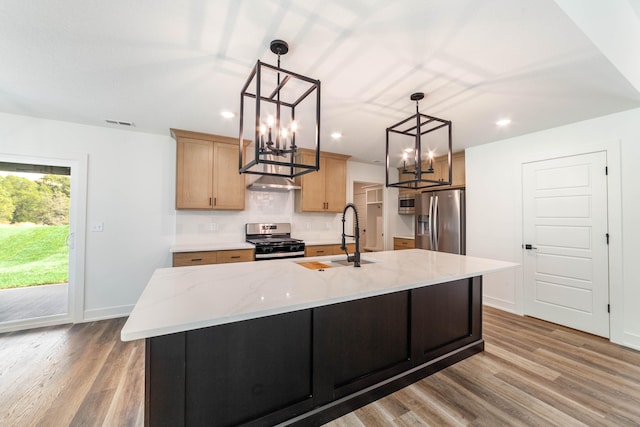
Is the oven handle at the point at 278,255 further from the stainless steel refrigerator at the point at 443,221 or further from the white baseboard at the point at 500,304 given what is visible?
the white baseboard at the point at 500,304

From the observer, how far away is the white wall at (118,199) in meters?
3.25

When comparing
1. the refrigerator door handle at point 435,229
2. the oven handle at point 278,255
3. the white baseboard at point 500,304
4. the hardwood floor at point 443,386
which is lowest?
the hardwood floor at point 443,386

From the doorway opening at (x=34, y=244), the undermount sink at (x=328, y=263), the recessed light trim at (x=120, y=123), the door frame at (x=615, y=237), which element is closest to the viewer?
the undermount sink at (x=328, y=263)

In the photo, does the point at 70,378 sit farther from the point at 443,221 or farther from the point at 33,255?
the point at 443,221

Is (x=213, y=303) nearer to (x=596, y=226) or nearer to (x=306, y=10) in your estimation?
(x=306, y=10)

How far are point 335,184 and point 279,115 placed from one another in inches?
121

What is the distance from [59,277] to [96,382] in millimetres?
2073

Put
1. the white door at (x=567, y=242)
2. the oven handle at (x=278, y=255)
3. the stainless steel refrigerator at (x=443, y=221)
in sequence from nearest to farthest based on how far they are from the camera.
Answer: the white door at (x=567, y=242)
the oven handle at (x=278, y=255)
the stainless steel refrigerator at (x=443, y=221)

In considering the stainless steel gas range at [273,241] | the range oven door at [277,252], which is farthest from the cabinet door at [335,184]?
the range oven door at [277,252]

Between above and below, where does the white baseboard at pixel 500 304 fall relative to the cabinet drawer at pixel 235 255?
below

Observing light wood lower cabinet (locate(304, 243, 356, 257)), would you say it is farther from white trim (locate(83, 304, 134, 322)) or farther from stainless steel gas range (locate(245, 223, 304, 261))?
white trim (locate(83, 304, 134, 322))

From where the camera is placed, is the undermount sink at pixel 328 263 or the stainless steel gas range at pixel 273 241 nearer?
the undermount sink at pixel 328 263

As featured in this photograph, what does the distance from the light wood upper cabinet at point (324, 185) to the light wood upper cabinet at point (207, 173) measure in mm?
1024

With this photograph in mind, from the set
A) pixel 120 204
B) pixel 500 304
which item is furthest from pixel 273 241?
pixel 500 304
